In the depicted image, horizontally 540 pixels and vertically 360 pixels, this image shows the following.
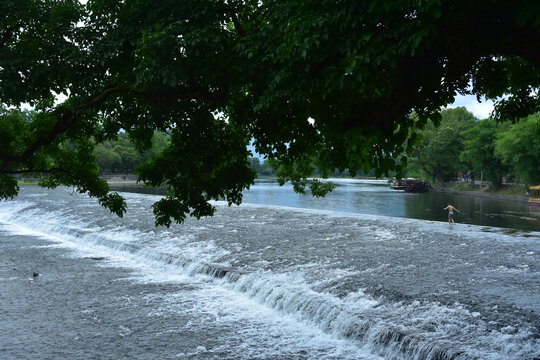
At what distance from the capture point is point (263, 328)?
14.7 metres

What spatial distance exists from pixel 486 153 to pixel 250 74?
75436 mm

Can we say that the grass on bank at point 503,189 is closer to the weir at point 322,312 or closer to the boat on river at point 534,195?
the boat on river at point 534,195

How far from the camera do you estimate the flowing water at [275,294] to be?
42.4ft

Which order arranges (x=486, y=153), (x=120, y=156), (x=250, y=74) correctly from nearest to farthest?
(x=250, y=74), (x=486, y=153), (x=120, y=156)

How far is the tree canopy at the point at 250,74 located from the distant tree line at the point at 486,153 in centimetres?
3569

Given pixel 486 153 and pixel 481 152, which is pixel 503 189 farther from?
pixel 481 152

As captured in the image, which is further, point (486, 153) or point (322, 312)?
point (486, 153)

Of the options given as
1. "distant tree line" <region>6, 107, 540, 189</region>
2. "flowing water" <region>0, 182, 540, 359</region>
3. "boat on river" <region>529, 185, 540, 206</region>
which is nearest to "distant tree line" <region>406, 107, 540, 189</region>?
"distant tree line" <region>6, 107, 540, 189</region>

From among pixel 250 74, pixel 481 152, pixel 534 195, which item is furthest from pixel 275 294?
pixel 481 152

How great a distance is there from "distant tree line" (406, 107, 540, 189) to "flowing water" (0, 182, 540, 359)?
23.2 m

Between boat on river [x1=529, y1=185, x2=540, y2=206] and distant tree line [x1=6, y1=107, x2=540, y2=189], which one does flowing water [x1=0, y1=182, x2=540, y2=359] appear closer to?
distant tree line [x1=6, y1=107, x2=540, y2=189]

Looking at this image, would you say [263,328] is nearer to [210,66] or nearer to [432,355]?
[432,355]

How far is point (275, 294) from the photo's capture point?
1691cm

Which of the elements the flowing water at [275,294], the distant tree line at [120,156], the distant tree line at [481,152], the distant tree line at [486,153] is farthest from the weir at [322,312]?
the distant tree line at [120,156]
